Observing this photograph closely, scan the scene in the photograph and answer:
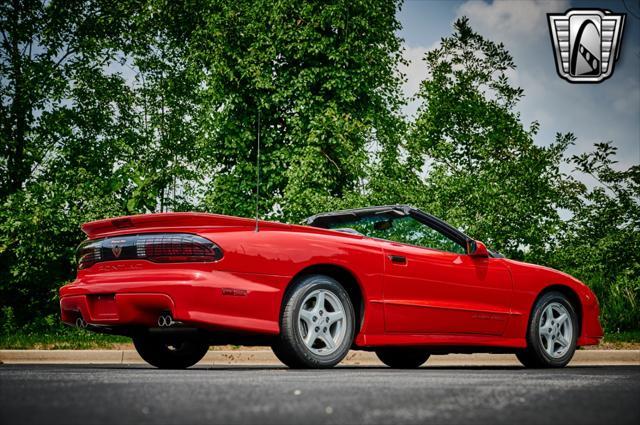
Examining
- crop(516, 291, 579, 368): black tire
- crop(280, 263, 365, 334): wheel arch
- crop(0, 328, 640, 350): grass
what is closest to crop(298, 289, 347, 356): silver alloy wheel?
crop(280, 263, 365, 334): wheel arch

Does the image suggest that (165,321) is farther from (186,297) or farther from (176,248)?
(176,248)

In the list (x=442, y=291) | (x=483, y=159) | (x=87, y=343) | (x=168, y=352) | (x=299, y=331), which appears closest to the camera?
(x=299, y=331)

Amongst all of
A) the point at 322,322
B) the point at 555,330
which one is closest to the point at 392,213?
the point at 322,322

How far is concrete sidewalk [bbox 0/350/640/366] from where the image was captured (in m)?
9.20

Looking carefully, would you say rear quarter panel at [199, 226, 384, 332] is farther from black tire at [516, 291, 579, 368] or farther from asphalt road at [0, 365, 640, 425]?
black tire at [516, 291, 579, 368]

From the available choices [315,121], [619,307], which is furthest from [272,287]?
[315,121]

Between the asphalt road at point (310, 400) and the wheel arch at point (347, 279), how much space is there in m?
1.49

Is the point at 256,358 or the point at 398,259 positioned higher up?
the point at 398,259

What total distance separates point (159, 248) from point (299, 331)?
1.18 meters

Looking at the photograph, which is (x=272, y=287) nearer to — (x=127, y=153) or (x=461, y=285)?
(x=461, y=285)

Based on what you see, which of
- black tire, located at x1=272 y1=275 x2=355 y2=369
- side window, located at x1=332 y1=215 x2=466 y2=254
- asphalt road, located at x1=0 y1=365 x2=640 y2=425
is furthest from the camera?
side window, located at x1=332 y1=215 x2=466 y2=254

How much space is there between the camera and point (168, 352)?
736 centimetres

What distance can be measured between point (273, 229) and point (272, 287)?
48cm

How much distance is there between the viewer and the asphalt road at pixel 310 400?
10.8ft
